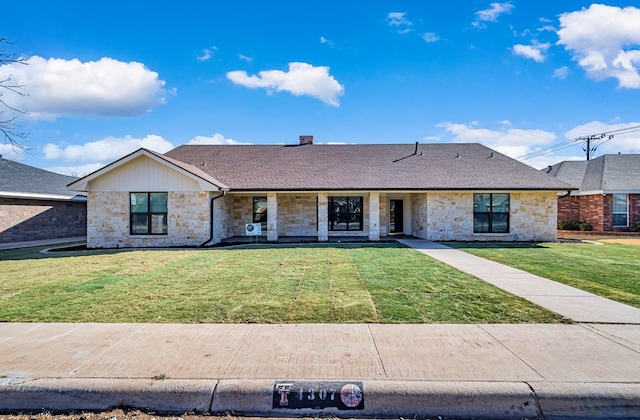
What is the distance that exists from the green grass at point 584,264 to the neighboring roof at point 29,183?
18.5 m

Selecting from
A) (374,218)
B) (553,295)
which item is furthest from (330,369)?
(374,218)

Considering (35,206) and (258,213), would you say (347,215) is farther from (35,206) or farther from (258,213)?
(35,206)

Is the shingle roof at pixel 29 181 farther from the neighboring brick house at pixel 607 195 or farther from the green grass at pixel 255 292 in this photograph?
the neighboring brick house at pixel 607 195

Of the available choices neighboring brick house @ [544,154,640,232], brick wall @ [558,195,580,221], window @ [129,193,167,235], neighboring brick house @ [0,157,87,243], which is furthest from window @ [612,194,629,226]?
neighboring brick house @ [0,157,87,243]

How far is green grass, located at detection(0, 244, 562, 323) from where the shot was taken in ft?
18.1

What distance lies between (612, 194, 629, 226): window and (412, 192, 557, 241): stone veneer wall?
28.0ft

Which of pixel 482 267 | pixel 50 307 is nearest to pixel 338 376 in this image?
pixel 50 307

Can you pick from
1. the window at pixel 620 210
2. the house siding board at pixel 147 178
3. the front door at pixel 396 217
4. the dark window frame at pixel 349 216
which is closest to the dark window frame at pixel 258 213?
the dark window frame at pixel 349 216

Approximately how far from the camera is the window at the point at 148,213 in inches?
613

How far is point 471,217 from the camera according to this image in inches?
660

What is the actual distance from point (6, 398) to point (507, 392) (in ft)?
15.6

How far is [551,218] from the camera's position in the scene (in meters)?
16.7

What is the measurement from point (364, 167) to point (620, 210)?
1629 cm

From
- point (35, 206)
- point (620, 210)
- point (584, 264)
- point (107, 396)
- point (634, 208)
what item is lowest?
point (107, 396)
